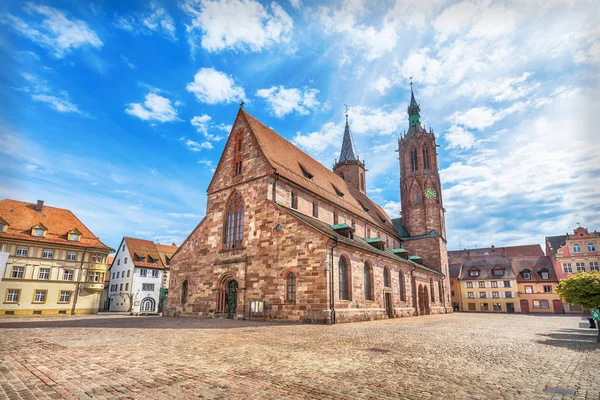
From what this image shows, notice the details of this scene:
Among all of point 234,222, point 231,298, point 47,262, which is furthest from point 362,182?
point 47,262

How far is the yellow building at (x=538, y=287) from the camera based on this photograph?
53.7m

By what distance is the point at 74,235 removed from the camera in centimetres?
3750

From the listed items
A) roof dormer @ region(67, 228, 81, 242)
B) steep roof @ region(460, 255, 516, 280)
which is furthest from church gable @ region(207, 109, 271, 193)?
steep roof @ region(460, 255, 516, 280)

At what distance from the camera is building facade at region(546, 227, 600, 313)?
51559mm

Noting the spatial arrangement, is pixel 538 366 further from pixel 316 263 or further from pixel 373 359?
pixel 316 263

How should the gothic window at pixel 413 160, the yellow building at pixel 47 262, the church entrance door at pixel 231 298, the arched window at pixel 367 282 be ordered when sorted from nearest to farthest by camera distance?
the church entrance door at pixel 231 298 < the arched window at pixel 367 282 < the yellow building at pixel 47 262 < the gothic window at pixel 413 160

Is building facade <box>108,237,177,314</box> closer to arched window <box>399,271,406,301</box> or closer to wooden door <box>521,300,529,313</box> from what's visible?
arched window <box>399,271,406,301</box>

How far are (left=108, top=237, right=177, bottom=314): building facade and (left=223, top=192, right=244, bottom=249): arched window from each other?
1174 inches

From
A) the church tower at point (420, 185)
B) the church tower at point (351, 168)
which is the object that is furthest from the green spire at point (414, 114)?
the church tower at point (351, 168)

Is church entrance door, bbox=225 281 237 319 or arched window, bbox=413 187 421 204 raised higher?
arched window, bbox=413 187 421 204

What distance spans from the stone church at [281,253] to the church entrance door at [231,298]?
7 centimetres

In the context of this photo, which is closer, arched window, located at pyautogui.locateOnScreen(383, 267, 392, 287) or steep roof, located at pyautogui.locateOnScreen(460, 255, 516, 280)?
arched window, located at pyautogui.locateOnScreen(383, 267, 392, 287)

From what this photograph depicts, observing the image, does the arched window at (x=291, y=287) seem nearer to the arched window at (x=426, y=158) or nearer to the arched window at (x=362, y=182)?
the arched window at (x=362, y=182)

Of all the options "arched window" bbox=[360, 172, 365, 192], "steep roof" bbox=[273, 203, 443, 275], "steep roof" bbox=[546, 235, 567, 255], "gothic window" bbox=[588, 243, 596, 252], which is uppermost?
"arched window" bbox=[360, 172, 365, 192]
